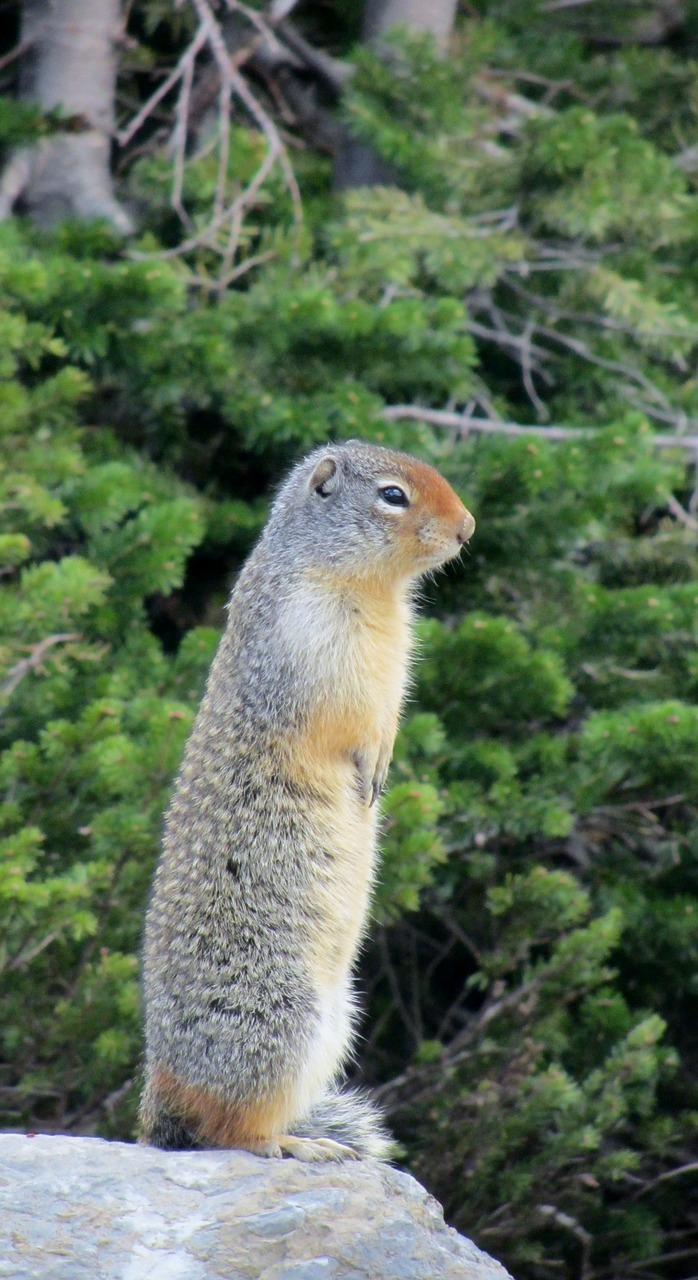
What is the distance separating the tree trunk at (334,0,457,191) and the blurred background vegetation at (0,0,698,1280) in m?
0.04

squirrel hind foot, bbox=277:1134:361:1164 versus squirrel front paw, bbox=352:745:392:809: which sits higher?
squirrel front paw, bbox=352:745:392:809

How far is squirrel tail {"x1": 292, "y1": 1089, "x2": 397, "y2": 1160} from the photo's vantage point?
12.4 feet

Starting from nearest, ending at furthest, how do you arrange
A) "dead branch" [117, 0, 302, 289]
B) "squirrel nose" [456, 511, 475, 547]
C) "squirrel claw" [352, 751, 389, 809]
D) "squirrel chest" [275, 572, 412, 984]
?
1. "squirrel chest" [275, 572, 412, 984]
2. "squirrel claw" [352, 751, 389, 809]
3. "squirrel nose" [456, 511, 475, 547]
4. "dead branch" [117, 0, 302, 289]

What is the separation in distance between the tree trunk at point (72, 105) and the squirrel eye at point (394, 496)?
3388 millimetres

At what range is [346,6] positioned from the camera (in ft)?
26.7

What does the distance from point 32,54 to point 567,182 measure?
8.85 feet

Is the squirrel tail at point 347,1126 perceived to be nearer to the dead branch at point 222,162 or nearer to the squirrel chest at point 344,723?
the squirrel chest at point 344,723

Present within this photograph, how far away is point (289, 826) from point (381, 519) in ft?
3.07

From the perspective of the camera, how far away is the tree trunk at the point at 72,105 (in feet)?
23.3

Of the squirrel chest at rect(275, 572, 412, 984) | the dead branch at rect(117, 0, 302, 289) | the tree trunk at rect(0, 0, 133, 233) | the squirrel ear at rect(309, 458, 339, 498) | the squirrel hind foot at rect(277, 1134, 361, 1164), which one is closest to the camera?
the squirrel hind foot at rect(277, 1134, 361, 1164)

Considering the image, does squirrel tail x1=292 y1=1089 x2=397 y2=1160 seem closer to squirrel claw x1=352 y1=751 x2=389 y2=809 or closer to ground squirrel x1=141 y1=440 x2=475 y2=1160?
ground squirrel x1=141 y1=440 x2=475 y2=1160

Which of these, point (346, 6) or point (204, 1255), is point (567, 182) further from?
point (204, 1255)

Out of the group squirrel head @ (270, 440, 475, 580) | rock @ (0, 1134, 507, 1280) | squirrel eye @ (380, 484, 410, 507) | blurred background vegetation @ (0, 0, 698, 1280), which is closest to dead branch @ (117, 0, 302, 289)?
blurred background vegetation @ (0, 0, 698, 1280)

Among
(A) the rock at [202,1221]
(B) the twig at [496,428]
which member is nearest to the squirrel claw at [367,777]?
(A) the rock at [202,1221]
